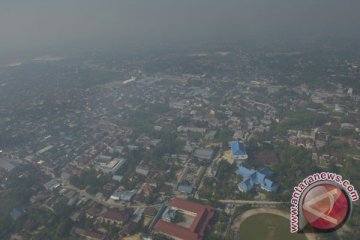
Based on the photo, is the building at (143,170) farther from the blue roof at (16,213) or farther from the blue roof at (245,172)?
the blue roof at (16,213)

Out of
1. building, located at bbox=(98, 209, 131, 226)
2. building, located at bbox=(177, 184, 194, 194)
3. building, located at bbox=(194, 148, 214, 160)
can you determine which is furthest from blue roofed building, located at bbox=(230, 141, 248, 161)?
building, located at bbox=(98, 209, 131, 226)

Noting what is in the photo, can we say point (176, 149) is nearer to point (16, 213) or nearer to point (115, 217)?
point (115, 217)

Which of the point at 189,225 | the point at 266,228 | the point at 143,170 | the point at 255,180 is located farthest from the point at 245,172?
the point at 143,170

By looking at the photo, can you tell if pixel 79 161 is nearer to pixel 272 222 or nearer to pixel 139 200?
pixel 139 200

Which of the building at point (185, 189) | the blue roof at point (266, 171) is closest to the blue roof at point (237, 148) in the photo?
the blue roof at point (266, 171)

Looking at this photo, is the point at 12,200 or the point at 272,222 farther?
the point at 12,200

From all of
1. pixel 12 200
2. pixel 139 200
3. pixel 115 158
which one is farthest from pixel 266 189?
pixel 12 200
